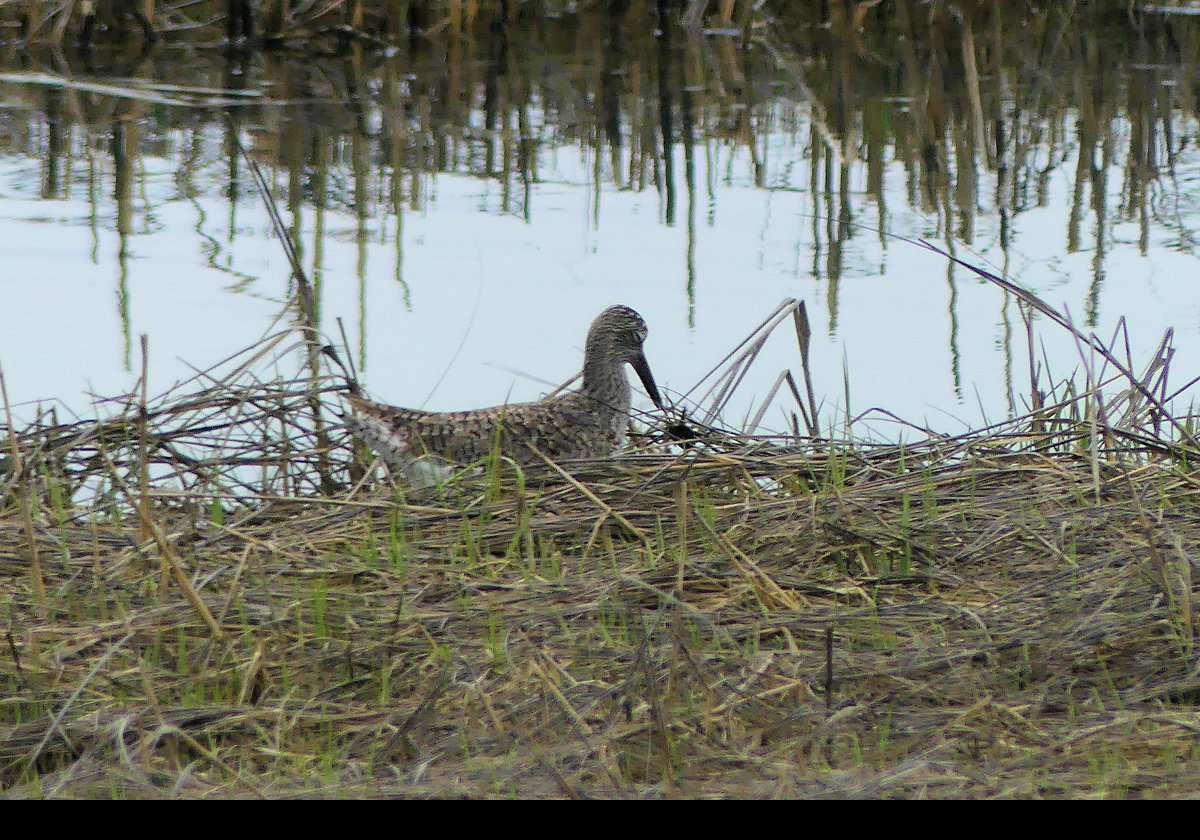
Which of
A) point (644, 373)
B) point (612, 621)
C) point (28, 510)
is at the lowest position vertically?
point (612, 621)

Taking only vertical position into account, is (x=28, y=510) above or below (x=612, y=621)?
above

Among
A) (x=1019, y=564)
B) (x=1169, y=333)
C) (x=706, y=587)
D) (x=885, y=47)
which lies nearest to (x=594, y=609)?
(x=706, y=587)

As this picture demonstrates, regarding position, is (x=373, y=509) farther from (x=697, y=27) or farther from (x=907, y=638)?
(x=697, y=27)

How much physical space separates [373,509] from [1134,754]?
2.06 metres

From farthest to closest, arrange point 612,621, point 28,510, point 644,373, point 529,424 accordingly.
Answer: point 644,373 → point 529,424 → point 28,510 → point 612,621

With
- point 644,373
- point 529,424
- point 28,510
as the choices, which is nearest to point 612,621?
point 28,510

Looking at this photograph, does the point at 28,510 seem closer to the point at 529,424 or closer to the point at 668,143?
the point at 529,424

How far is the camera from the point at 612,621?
133 inches

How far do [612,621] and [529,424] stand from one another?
5.42 ft

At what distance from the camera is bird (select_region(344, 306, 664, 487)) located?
4703mm

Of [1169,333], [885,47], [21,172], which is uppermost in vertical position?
[885,47]

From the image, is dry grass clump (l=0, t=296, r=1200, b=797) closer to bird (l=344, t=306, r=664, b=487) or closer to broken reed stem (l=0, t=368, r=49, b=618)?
broken reed stem (l=0, t=368, r=49, b=618)

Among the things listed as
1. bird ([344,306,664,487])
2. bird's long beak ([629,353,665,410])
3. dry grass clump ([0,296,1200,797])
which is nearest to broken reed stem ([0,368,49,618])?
dry grass clump ([0,296,1200,797])

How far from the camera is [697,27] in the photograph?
13188 mm
